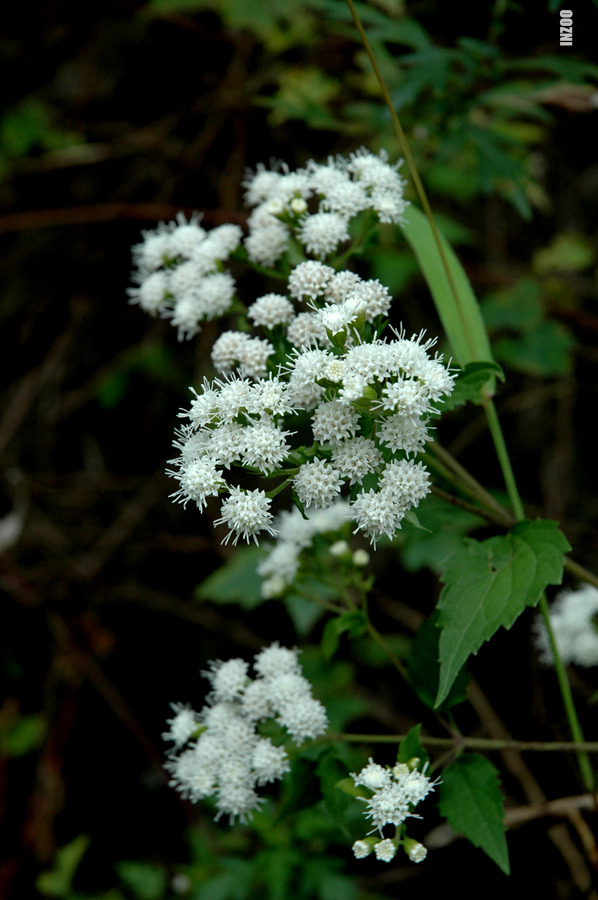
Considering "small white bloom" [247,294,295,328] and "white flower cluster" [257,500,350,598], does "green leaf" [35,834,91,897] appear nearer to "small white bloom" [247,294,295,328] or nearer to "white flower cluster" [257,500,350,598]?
"white flower cluster" [257,500,350,598]

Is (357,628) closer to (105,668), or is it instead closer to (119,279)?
(105,668)

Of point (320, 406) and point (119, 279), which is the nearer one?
point (320, 406)

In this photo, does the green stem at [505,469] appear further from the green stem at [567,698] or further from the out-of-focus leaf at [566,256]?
the out-of-focus leaf at [566,256]

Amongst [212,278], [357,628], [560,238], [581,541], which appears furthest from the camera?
[560,238]

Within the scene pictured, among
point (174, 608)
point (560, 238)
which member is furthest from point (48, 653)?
point (560, 238)

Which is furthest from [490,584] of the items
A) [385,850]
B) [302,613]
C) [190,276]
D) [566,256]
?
[566,256]

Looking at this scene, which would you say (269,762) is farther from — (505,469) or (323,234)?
(323,234)

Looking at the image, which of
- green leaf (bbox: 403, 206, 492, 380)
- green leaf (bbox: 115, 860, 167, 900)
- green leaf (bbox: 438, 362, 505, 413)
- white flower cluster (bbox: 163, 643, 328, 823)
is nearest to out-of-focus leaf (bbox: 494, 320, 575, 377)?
green leaf (bbox: 403, 206, 492, 380)
